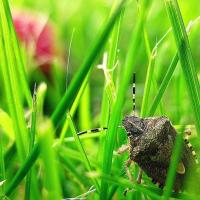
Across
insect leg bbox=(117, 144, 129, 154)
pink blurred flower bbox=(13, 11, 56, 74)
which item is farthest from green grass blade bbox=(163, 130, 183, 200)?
pink blurred flower bbox=(13, 11, 56, 74)

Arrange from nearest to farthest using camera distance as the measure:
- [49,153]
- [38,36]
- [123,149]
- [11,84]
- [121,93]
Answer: [49,153]
[121,93]
[11,84]
[123,149]
[38,36]

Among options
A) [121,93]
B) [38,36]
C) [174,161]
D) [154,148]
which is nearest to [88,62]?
[121,93]

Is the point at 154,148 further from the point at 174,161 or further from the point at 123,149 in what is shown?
the point at 174,161

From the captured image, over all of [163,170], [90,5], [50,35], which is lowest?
[163,170]

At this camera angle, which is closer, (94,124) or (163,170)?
(163,170)

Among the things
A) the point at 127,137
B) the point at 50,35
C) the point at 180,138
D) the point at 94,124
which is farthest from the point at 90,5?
the point at 180,138

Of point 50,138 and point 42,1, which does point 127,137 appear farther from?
point 42,1
